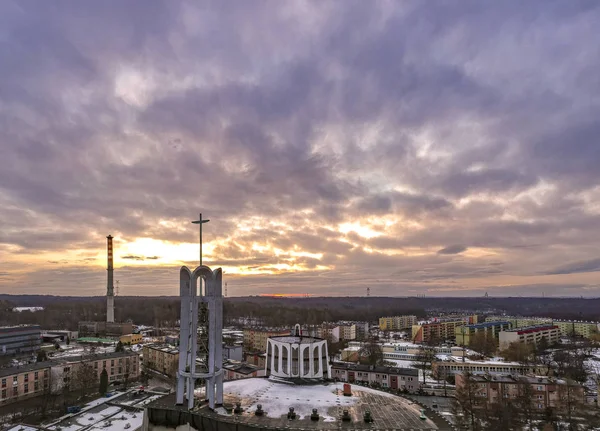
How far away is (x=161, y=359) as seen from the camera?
8250 centimetres

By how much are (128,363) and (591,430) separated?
6909cm

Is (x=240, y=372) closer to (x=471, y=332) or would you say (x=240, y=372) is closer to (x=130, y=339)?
(x=130, y=339)

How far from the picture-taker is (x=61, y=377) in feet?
221

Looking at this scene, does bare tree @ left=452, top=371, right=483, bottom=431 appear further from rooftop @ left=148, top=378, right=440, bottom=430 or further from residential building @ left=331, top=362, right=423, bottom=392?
rooftop @ left=148, top=378, right=440, bottom=430

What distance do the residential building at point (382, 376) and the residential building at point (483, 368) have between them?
10968mm

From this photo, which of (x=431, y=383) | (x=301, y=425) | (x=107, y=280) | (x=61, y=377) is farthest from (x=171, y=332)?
(x=301, y=425)

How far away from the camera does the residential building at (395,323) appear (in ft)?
539

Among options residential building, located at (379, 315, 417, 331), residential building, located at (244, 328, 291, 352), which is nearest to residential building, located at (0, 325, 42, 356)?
residential building, located at (244, 328, 291, 352)

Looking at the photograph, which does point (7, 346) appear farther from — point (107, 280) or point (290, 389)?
point (290, 389)

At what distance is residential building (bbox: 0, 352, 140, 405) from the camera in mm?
60625

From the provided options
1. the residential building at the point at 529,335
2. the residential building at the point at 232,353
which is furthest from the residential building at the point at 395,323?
the residential building at the point at 232,353

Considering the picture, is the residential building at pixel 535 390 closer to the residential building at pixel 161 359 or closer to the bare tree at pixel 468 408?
the bare tree at pixel 468 408

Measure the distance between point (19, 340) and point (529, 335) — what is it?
401 feet

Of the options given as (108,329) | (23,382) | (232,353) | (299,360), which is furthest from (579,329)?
(23,382)
